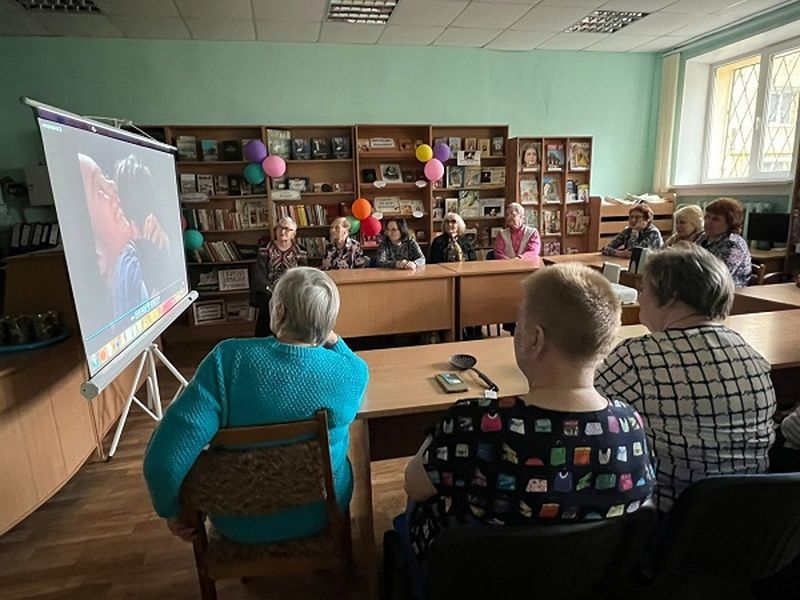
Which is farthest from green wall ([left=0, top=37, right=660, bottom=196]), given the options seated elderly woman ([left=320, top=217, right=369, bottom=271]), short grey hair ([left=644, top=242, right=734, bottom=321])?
short grey hair ([left=644, top=242, right=734, bottom=321])

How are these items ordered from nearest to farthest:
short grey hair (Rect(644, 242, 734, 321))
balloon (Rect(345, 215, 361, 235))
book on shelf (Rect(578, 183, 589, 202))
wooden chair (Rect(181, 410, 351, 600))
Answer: wooden chair (Rect(181, 410, 351, 600))
short grey hair (Rect(644, 242, 734, 321))
balloon (Rect(345, 215, 361, 235))
book on shelf (Rect(578, 183, 589, 202))

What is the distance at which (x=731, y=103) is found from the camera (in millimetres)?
5820

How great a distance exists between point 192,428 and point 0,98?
552cm

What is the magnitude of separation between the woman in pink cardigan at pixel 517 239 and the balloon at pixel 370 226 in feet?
4.61

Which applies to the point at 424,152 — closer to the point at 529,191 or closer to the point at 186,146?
the point at 529,191

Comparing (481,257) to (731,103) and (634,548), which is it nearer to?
(731,103)

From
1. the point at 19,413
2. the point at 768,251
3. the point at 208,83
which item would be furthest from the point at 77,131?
the point at 768,251

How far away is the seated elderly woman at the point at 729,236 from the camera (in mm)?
3289

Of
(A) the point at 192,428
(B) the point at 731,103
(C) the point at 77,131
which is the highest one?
(B) the point at 731,103

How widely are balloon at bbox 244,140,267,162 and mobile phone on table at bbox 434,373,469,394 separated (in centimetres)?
416

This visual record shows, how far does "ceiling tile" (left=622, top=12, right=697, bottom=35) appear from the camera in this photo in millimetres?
4832

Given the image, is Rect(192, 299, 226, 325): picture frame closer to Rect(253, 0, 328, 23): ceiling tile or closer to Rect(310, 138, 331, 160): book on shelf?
Rect(310, 138, 331, 160): book on shelf

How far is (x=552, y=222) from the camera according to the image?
20.1 ft

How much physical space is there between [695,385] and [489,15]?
4521mm
